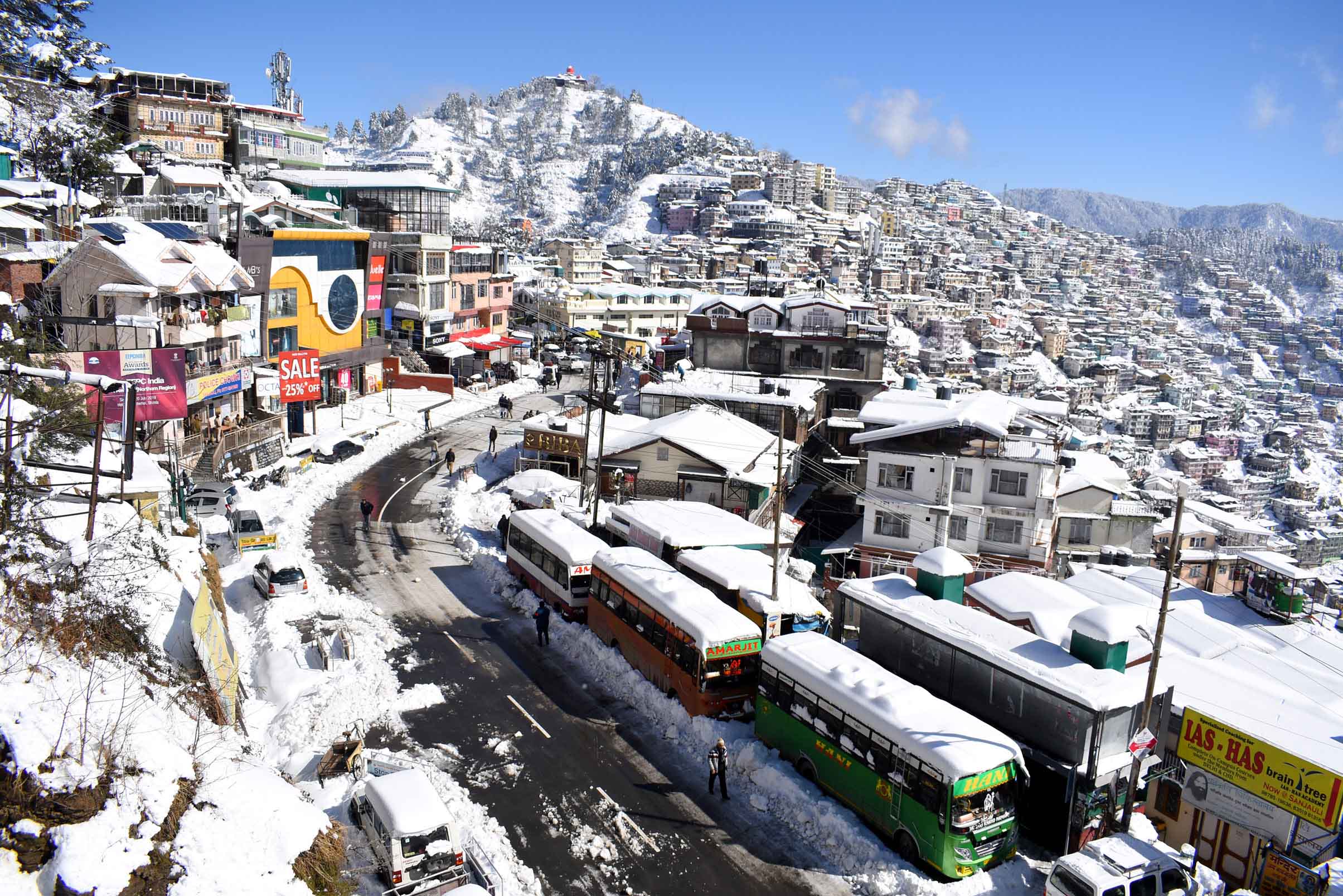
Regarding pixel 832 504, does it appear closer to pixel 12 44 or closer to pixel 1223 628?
pixel 1223 628

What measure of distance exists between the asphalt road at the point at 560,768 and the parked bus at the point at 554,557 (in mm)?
1280

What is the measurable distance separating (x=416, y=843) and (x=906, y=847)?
26.0 ft

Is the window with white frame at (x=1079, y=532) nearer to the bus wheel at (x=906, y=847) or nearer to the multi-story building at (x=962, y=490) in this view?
the multi-story building at (x=962, y=490)

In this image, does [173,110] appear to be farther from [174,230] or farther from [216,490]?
[216,490]

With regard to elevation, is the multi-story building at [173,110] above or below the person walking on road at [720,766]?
above

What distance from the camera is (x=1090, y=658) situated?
16188 millimetres

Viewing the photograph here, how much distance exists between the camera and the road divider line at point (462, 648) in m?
22.2

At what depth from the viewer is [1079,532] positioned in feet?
125

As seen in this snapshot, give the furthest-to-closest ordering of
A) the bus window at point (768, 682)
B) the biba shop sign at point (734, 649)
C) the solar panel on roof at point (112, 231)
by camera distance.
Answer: the solar panel on roof at point (112, 231) → the biba shop sign at point (734, 649) → the bus window at point (768, 682)

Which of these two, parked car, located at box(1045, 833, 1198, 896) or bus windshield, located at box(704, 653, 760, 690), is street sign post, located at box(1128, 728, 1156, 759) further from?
bus windshield, located at box(704, 653, 760, 690)

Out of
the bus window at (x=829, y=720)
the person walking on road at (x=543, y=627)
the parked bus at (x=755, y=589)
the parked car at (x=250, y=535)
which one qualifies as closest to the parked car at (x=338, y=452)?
the parked car at (x=250, y=535)

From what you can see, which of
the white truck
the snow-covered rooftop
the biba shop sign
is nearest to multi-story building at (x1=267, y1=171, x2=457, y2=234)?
the biba shop sign

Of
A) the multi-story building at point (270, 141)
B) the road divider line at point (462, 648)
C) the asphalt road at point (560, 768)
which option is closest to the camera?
the asphalt road at point (560, 768)

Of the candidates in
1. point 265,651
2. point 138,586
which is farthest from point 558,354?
point 138,586
